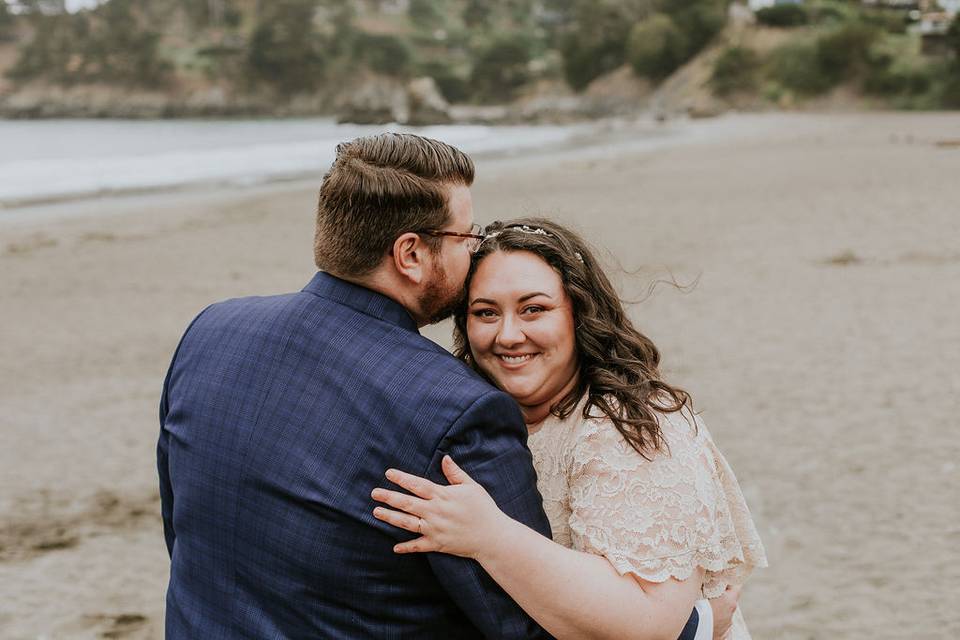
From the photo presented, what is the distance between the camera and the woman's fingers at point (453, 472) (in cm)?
157

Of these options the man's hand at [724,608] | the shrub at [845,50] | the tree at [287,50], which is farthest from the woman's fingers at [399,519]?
the tree at [287,50]

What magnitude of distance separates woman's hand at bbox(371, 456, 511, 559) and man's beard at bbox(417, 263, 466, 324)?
377 mm

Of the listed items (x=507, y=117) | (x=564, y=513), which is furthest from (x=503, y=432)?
(x=507, y=117)

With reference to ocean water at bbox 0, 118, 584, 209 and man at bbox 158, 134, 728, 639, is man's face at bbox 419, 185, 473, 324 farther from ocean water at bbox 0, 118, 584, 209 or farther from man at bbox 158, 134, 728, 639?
ocean water at bbox 0, 118, 584, 209

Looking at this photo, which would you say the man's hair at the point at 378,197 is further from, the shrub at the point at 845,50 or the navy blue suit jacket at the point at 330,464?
the shrub at the point at 845,50

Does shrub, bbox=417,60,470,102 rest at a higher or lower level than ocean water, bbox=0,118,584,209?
lower

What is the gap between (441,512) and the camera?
1551 millimetres

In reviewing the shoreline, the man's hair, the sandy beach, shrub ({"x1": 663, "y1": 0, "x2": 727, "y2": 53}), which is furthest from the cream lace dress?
shrub ({"x1": 663, "y1": 0, "x2": 727, "y2": 53})

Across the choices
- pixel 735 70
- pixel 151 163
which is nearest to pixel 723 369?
pixel 151 163

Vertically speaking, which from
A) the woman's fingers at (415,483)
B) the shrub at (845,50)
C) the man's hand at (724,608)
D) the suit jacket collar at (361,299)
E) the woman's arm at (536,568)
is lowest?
the shrub at (845,50)

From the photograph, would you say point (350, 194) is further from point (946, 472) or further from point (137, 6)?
point (137, 6)

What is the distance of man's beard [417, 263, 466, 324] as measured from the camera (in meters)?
1.82

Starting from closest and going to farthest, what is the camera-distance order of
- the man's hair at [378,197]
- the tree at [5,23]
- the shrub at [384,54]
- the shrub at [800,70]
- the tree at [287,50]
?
the man's hair at [378,197] → the shrub at [800,70] → the tree at [287,50] → the shrub at [384,54] → the tree at [5,23]

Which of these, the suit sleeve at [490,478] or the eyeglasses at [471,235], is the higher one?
the eyeglasses at [471,235]
